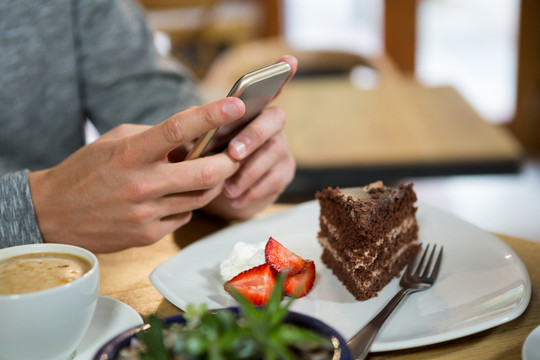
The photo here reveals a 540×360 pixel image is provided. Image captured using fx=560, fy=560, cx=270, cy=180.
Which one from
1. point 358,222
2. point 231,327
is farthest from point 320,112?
point 231,327

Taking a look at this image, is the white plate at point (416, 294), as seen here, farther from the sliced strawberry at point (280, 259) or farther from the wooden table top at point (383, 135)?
the wooden table top at point (383, 135)

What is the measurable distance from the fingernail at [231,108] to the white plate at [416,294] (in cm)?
28

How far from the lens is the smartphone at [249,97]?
0.81 m

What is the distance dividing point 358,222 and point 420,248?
0.50 ft

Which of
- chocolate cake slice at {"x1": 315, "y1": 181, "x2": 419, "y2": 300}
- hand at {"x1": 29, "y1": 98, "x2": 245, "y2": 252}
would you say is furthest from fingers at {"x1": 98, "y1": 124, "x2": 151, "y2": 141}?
chocolate cake slice at {"x1": 315, "y1": 181, "x2": 419, "y2": 300}

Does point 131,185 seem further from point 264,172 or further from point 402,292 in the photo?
point 402,292

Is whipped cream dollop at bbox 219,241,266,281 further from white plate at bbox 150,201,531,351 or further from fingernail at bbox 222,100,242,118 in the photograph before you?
fingernail at bbox 222,100,242,118

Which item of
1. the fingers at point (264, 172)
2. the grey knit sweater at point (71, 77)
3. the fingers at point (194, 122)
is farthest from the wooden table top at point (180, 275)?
the grey knit sweater at point (71, 77)

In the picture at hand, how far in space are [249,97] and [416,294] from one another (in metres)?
0.39

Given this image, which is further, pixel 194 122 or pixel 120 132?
pixel 120 132

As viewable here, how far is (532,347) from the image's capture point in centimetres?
61

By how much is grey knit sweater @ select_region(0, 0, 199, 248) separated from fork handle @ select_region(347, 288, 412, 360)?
2.67 ft

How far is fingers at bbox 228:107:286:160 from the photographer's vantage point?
0.92 metres

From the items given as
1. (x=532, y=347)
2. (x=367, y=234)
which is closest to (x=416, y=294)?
(x=367, y=234)
